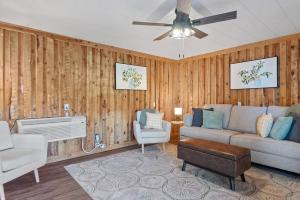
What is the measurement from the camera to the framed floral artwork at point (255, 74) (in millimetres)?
3604

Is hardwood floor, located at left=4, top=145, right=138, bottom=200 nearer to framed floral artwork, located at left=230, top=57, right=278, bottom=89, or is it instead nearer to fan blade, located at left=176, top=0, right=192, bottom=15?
fan blade, located at left=176, top=0, right=192, bottom=15

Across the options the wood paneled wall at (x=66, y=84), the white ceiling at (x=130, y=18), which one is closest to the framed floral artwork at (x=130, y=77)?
the wood paneled wall at (x=66, y=84)

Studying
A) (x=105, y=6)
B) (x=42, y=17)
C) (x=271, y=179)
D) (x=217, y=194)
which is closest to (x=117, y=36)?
(x=105, y=6)

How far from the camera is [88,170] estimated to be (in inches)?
114

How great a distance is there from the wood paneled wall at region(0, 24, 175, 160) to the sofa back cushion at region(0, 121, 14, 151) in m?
0.46

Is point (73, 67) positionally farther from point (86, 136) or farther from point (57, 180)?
point (57, 180)

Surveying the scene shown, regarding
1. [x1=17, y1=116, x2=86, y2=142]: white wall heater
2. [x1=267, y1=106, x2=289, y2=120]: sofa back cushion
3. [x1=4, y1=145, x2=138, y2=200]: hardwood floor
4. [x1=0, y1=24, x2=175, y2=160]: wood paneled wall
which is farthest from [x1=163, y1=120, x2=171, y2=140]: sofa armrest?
[x1=4, y1=145, x2=138, y2=200]: hardwood floor

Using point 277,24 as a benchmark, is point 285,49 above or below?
below

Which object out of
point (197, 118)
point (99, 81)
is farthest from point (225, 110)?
point (99, 81)

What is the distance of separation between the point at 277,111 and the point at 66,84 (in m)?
3.98

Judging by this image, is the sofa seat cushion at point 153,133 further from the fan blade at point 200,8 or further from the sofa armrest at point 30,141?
the fan blade at point 200,8

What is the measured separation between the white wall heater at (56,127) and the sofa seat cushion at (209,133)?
7.08ft

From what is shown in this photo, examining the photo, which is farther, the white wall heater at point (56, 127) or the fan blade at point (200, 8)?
the white wall heater at point (56, 127)

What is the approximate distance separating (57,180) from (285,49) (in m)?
4.56
